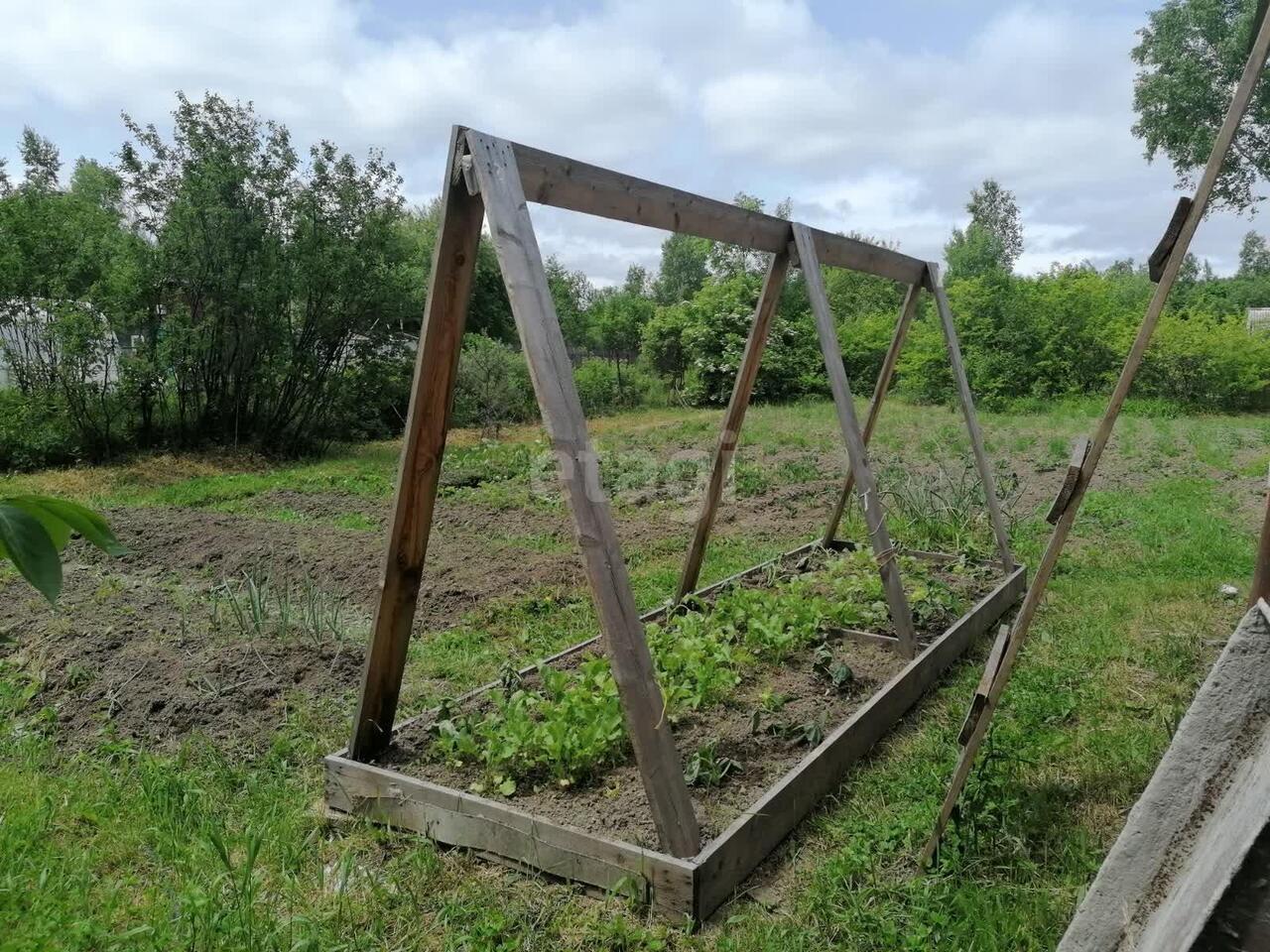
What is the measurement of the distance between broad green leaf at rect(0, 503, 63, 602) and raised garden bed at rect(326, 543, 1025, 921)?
198cm

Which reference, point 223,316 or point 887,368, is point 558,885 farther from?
point 223,316

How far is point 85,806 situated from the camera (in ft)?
9.62

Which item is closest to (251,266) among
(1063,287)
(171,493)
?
(171,493)

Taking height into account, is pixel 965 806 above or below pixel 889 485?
below

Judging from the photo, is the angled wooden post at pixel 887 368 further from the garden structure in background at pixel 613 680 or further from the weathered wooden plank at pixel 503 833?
the weathered wooden plank at pixel 503 833

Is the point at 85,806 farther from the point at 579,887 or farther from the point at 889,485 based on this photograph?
the point at 889,485

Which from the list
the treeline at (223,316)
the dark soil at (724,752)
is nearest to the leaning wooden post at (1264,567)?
the dark soil at (724,752)

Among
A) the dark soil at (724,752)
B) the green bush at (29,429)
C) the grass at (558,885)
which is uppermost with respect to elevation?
the green bush at (29,429)

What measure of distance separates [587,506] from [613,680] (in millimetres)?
779

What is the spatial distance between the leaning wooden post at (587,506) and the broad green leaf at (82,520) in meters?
1.57

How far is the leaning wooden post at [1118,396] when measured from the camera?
196 cm

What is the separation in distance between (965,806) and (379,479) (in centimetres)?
830

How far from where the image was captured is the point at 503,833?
103 inches

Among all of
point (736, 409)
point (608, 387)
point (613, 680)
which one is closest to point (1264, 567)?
point (613, 680)
